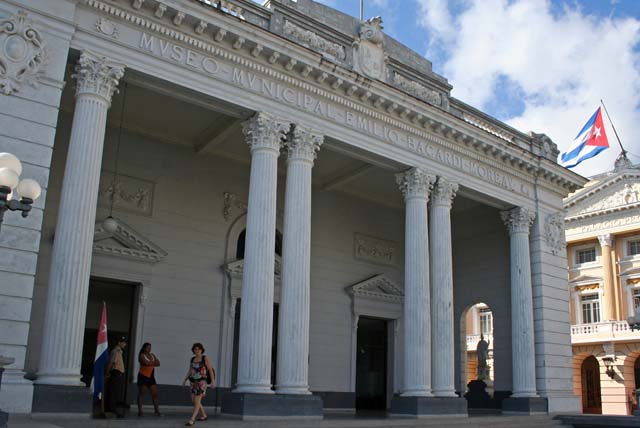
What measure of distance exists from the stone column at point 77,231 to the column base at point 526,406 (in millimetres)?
13657

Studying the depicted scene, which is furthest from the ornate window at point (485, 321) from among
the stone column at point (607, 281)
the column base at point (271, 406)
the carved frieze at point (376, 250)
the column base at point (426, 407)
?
the column base at point (271, 406)

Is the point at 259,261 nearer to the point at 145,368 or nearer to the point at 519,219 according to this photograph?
the point at 145,368

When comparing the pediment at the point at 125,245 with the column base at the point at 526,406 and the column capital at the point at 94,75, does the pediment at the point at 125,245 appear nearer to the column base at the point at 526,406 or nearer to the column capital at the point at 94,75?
the column capital at the point at 94,75

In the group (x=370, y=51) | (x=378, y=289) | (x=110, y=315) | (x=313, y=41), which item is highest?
(x=370, y=51)

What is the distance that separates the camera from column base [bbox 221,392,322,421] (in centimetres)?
1357

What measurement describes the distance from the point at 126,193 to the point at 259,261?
5099 millimetres

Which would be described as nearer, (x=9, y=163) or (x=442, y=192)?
(x=9, y=163)

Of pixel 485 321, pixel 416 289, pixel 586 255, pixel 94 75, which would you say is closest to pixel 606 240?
pixel 586 255

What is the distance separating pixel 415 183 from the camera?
729 inches

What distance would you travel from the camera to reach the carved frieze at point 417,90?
1888 cm

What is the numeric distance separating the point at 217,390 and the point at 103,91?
8.66 meters

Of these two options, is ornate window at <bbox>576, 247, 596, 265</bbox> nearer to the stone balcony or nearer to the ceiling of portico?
the stone balcony

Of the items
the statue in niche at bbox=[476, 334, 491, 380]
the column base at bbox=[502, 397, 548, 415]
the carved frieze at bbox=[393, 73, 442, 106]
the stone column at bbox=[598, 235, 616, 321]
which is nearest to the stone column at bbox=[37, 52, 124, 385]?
the carved frieze at bbox=[393, 73, 442, 106]

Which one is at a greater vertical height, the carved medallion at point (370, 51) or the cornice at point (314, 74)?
the carved medallion at point (370, 51)
